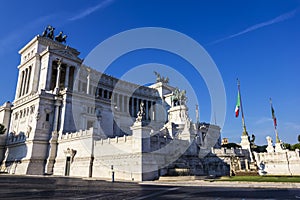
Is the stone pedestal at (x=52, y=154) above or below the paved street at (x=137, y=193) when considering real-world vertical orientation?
above

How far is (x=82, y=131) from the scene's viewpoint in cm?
3412

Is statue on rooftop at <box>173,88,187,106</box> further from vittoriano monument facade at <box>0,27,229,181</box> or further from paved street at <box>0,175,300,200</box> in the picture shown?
paved street at <box>0,175,300,200</box>

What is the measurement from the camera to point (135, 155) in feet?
83.3

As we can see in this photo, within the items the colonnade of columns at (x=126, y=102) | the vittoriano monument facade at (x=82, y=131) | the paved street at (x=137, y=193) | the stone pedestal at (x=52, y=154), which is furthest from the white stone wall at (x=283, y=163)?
the colonnade of columns at (x=126, y=102)

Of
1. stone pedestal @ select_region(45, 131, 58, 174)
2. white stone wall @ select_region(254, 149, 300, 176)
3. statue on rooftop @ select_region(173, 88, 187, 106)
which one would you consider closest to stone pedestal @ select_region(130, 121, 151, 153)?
stone pedestal @ select_region(45, 131, 58, 174)

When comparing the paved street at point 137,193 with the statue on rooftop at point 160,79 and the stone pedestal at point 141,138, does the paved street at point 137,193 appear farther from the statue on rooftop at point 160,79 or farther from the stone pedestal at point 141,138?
the statue on rooftop at point 160,79

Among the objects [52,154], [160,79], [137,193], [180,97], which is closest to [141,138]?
[137,193]

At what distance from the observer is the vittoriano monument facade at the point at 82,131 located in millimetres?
27188

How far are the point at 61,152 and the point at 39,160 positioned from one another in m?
4.00

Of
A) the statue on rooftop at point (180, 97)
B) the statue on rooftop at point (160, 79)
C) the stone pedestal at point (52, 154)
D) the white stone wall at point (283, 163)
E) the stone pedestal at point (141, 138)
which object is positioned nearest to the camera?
the stone pedestal at point (141, 138)

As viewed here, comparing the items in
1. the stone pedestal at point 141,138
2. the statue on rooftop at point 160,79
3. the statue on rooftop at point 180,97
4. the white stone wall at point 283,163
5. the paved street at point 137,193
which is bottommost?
the paved street at point 137,193

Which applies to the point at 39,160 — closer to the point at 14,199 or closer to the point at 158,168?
the point at 158,168

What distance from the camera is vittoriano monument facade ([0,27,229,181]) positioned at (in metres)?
27.2

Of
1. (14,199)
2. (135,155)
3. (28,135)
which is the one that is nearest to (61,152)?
(28,135)
